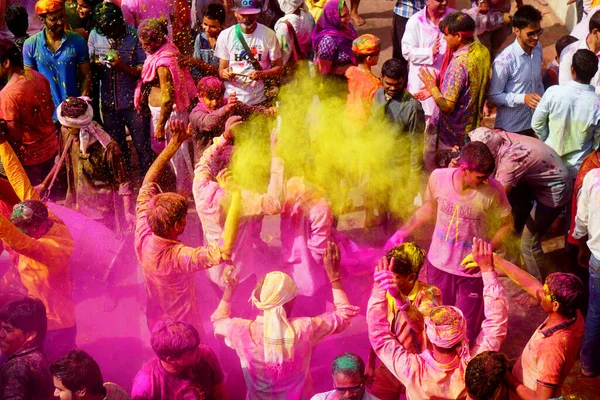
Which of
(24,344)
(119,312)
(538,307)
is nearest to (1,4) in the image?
(119,312)

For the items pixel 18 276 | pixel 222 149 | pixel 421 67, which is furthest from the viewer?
pixel 421 67

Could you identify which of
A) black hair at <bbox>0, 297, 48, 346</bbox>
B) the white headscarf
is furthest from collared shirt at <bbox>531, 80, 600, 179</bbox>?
black hair at <bbox>0, 297, 48, 346</bbox>

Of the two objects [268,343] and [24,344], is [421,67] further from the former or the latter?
[24,344]

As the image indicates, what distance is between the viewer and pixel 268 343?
470 cm

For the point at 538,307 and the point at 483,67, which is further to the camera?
the point at 483,67

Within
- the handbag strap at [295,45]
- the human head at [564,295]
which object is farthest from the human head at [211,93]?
the human head at [564,295]

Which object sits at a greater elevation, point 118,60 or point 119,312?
point 118,60

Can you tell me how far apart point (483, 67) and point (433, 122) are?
0.87 metres

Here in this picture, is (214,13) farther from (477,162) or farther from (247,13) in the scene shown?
(477,162)

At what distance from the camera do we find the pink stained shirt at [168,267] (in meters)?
5.17

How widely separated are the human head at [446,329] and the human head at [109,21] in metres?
5.18

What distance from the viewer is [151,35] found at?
24.6 ft

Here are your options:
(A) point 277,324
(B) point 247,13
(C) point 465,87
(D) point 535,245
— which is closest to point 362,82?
(C) point 465,87

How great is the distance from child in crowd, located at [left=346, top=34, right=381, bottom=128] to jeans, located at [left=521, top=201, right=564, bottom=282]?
1882 mm
